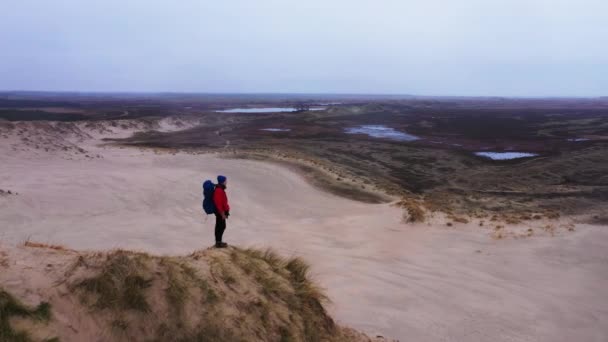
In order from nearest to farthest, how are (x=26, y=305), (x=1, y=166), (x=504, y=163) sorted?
(x=26, y=305) → (x=1, y=166) → (x=504, y=163)

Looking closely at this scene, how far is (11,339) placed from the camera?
362cm

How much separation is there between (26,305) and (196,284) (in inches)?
67.4

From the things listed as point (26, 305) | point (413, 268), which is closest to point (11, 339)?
point (26, 305)

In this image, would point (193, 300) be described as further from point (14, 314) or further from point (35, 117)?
point (35, 117)

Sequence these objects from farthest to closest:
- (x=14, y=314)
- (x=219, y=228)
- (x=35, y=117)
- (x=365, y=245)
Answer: (x=35, y=117) → (x=365, y=245) → (x=219, y=228) → (x=14, y=314)

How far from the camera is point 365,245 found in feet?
40.8

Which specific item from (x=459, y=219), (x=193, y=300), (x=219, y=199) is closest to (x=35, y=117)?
(x=459, y=219)

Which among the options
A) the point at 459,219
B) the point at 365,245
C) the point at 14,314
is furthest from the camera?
the point at 459,219

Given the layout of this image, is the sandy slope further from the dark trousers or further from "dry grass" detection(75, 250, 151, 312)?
"dry grass" detection(75, 250, 151, 312)

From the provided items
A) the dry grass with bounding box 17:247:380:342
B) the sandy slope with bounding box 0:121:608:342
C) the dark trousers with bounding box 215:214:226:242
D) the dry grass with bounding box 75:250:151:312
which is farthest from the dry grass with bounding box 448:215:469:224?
the dry grass with bounding box 75:250:151:312

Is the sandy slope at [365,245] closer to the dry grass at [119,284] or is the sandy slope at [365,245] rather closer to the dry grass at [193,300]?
the dry grass at [193,300]

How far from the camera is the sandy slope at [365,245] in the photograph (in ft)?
24.9

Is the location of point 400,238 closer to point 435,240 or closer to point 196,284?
point 435,240

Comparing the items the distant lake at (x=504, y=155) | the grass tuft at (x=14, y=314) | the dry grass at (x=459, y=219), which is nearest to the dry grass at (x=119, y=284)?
the grass tuft at (x=14, y=314)
